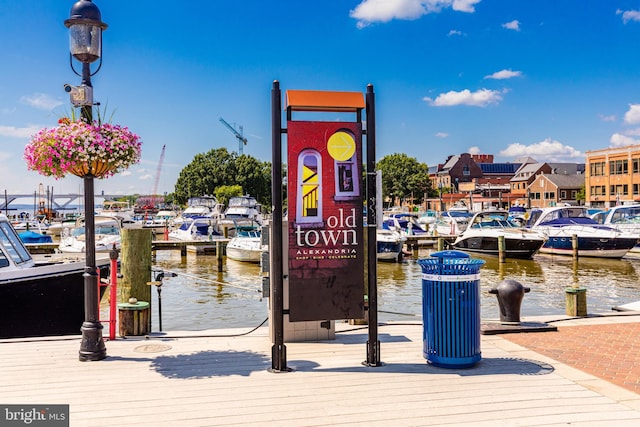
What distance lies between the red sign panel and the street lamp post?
265cm

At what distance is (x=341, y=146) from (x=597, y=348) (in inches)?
184

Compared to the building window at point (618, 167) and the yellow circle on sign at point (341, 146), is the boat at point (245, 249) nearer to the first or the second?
the yellow circle on sign at point (341, 146)

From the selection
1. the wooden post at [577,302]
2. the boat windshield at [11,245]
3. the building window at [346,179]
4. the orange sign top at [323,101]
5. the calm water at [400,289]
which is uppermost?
the orange sign top at [323,101]

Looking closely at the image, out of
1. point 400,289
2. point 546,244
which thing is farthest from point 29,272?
point 546,244

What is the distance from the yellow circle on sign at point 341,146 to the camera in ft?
22.4

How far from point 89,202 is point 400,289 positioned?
16569mm

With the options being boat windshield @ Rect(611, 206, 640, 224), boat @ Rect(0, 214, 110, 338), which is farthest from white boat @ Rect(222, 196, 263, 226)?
boat @ Rect(0, 214, 110, 338)

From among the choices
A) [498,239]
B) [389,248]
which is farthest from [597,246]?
[389,248]

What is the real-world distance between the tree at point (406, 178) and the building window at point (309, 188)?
98.3 metres

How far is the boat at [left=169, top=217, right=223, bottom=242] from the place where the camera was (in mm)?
40281

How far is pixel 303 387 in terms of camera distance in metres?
6.08

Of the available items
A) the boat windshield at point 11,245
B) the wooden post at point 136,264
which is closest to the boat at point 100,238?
the boat windshield at point 11,245

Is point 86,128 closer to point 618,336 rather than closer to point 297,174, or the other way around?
point 297,174

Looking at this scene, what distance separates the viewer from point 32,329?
1072cm
